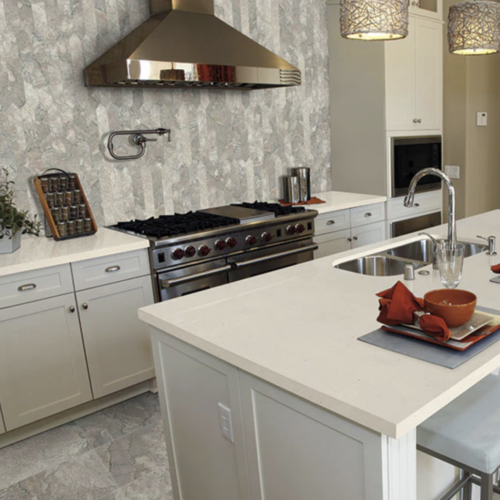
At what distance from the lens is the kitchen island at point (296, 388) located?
1.15 m

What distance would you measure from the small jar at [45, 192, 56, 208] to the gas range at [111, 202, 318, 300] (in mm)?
428

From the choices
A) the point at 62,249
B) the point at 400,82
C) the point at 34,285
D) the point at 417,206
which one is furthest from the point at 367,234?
the point at 34,285

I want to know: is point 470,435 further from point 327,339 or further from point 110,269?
point 110,269

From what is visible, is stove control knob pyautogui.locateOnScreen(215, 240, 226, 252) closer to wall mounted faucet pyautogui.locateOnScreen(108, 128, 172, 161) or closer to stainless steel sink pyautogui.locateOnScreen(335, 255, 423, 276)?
wall mounted faucet pyautogui.locateOnScreen(108, 128, 172, 161)

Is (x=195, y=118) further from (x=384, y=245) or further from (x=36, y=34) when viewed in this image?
(x=384, y=245)

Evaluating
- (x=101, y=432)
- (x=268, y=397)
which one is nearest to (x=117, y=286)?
(x=101, y=432)

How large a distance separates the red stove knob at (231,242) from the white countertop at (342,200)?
80cm

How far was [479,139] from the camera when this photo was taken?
5.04m

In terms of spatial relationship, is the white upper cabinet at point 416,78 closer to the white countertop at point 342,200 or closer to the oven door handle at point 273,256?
the white countertop at point 342,200

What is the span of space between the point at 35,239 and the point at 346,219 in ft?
7.13

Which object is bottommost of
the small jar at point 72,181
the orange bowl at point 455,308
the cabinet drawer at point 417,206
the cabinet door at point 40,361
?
the cabinet door at point 40,361

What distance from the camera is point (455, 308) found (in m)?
1.34

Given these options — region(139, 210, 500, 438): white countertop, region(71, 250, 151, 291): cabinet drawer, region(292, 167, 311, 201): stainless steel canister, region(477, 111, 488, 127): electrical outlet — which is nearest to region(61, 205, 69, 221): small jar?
region(71, 250, 151, 291): cabinet drawer

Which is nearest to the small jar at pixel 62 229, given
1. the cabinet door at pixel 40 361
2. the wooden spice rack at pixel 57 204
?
the wooden spice rack at pixel 57 204
